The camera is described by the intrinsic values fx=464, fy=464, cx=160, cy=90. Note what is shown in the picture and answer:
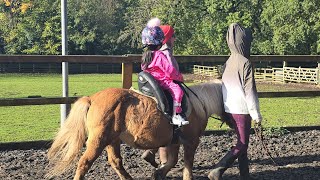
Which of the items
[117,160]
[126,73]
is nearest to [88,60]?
[126,73]

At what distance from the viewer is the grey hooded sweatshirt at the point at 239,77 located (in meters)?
4.88

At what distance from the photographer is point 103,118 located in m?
4.46

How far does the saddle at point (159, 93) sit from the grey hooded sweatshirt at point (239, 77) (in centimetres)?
54

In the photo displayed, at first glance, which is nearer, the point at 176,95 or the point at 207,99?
the point at 176,95

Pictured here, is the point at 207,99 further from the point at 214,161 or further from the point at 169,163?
the point at 214,161

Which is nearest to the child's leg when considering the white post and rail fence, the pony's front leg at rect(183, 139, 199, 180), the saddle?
the saddle

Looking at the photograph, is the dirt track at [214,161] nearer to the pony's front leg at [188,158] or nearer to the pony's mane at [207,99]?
the pony's front leg at [188,158]

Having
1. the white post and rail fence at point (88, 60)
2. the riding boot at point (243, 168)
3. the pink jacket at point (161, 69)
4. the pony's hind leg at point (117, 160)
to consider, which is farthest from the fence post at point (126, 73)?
the riding boot at point (243, 168)

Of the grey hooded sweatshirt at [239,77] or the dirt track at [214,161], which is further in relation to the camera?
the dirt track at [214,161]

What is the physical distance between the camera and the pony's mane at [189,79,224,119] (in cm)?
489

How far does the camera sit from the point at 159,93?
4.55 m

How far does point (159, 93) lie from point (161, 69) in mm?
263

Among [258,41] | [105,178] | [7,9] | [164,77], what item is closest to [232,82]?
[164,77]

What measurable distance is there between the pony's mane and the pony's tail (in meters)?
1.13
